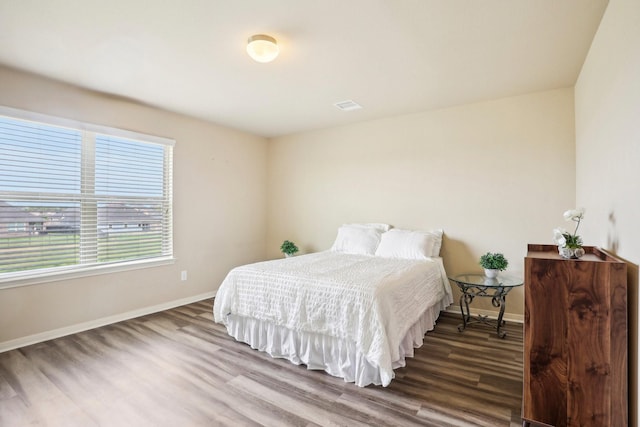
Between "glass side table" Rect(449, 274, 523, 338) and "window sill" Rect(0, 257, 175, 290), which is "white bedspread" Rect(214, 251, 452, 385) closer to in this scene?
"glass side table" Rect(449, 274, 523, 338)

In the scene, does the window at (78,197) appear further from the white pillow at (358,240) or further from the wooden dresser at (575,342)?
the wooden dresser at (575,342)

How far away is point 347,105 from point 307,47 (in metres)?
1.37

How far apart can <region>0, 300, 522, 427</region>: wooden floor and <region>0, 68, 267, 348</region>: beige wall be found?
37cm

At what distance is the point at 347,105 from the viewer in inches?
144

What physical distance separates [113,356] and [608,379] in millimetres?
3288

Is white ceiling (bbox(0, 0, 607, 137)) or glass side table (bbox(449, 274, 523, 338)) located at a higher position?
white ceiling (bbox(0, 0, 607, 137))

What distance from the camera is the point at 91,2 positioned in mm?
1866

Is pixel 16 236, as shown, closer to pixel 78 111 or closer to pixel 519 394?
pixel 78 111

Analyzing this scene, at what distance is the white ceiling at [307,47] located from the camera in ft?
6.32

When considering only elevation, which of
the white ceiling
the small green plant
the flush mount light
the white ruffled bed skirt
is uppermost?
the white ceiling

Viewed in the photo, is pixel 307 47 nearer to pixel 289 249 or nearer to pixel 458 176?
pixel 458 176

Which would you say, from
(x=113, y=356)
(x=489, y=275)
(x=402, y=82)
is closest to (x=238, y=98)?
(x=402, y=82)

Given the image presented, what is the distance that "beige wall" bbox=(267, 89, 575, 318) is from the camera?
10.5 feet

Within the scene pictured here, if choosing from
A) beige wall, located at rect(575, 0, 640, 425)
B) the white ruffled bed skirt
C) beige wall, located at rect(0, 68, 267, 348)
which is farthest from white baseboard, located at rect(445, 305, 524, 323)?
beige wall, located at rect(0, 68, 267, 348)
